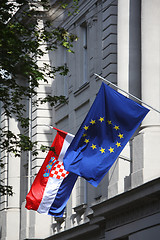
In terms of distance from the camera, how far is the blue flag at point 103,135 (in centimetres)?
2172

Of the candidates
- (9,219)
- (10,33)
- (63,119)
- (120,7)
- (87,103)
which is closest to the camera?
(10,33)

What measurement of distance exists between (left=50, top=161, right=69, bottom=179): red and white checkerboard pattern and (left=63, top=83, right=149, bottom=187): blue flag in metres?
4.72

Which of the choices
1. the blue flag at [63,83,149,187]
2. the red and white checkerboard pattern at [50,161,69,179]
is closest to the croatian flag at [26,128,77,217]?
the red and white checkerboard pattern at [50,161,69,179]

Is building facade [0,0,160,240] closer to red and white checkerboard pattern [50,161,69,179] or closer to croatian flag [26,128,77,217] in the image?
croatian flag [26,128,77,217]

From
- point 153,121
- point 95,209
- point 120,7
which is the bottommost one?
point 95,209

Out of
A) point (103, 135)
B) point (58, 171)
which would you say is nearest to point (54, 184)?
point (58, 171)

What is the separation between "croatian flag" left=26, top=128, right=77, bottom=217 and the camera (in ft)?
89.0

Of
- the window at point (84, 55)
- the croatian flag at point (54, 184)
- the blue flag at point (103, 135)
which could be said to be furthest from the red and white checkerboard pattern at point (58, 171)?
the window at point (84, 55)

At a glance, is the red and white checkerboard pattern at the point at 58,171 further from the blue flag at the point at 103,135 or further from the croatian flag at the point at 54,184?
the blue flag at the point at 103,135

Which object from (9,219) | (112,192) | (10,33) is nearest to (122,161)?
(112,192)

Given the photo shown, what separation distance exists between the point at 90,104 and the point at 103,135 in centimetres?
749

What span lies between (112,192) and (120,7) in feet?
20.3

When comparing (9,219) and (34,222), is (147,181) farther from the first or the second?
(9,219)

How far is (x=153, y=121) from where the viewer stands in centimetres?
2391
